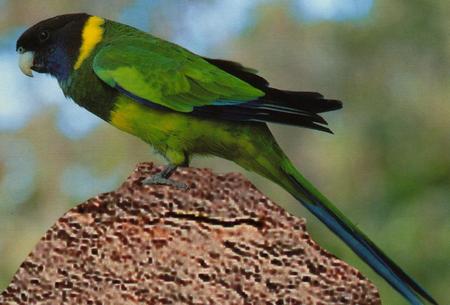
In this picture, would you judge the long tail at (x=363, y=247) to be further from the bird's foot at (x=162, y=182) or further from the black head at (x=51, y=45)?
the black head at (x=51, y=45)

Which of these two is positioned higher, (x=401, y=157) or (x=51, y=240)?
(x=401, y=157)

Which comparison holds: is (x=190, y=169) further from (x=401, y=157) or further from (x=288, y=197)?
(x=401, y=157)

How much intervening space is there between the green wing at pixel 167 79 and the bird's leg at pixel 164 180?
13cm

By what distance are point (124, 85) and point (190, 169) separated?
0.73ft

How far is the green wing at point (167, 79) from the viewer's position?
6.18ft

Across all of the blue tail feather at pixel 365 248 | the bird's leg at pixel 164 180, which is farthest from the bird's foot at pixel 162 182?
the blue tail feather at pixel 365 248

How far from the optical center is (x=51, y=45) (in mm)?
1995

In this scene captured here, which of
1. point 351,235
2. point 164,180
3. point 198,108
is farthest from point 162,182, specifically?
point 351,235

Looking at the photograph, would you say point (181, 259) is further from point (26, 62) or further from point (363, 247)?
point (26, 62)

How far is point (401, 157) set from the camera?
2.46 m

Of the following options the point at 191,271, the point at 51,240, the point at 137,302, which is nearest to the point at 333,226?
the point at 191,271

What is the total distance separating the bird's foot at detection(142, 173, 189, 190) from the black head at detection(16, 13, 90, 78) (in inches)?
12.7

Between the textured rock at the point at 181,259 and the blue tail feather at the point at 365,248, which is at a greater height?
the blue tail feather at the point at 365,248

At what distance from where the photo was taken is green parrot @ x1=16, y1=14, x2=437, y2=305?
182 centimetres
